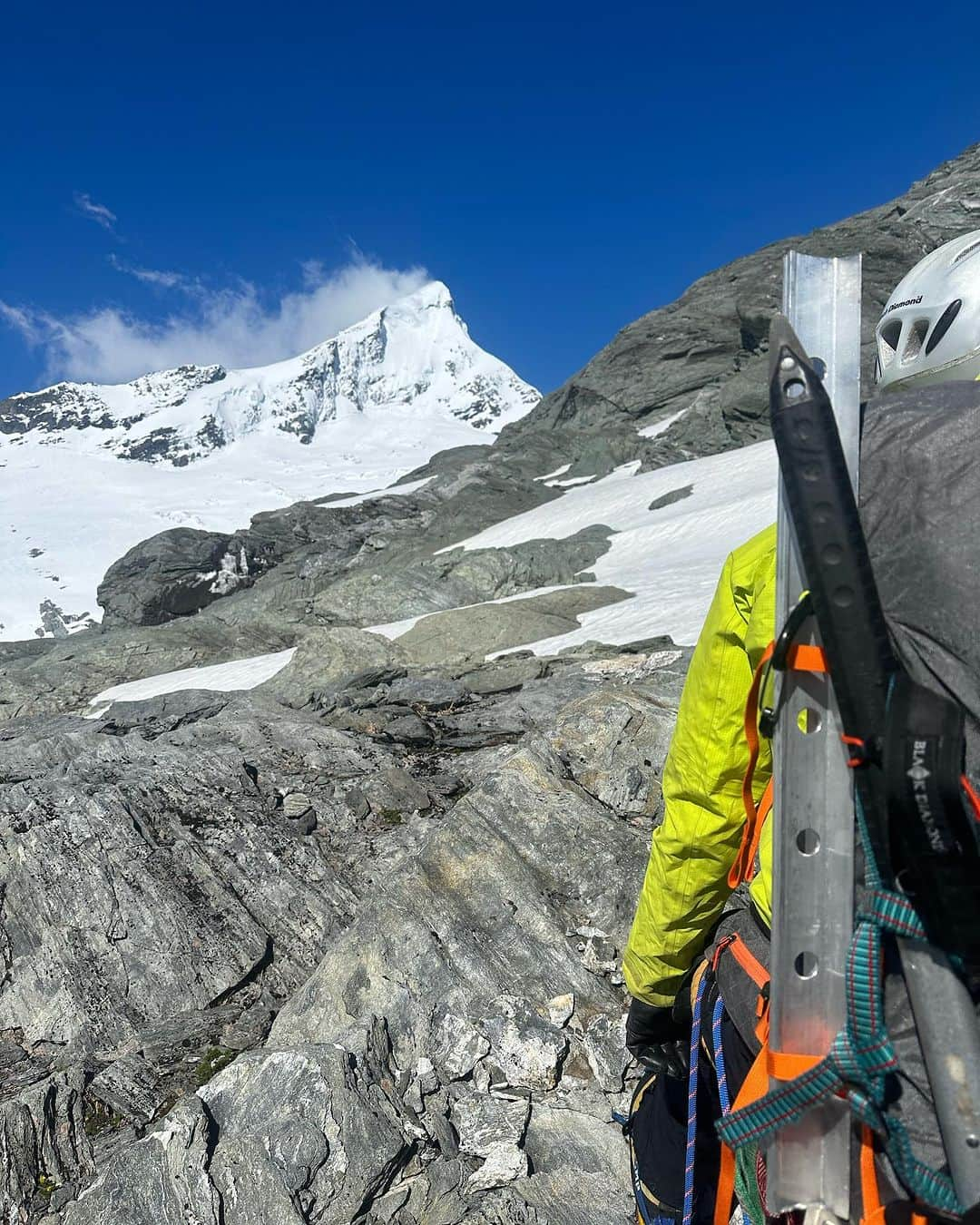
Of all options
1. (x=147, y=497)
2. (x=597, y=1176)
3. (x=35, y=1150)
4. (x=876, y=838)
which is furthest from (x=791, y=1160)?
(x=147, y=497)

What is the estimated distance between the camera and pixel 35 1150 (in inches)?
206

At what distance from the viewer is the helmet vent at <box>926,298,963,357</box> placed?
2617mm

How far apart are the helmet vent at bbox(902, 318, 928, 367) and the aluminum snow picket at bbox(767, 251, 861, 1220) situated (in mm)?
924

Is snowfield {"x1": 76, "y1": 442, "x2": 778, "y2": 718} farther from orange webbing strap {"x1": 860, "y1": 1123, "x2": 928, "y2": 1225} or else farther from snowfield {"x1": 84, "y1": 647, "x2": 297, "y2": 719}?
orange webbing strap {"x1": 860, "y1": 1123, "x2": 928, "y2": 1225}

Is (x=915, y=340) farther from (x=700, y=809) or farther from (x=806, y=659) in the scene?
(x=700, y=809)

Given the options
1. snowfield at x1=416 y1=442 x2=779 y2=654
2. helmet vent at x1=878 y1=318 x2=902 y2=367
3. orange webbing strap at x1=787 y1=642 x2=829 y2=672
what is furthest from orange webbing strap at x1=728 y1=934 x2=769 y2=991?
snowfield at x1=416 y1=442 x2=779 y2=654

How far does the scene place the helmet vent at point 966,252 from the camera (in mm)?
2654

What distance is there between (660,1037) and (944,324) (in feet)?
8.61

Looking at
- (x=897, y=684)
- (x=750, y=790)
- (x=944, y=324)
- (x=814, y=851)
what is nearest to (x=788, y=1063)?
(x=814, y=851)

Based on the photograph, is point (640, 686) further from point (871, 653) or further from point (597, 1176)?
point (871, 653)

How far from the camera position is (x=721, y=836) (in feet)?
8.95

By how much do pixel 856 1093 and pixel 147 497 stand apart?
15711 cm

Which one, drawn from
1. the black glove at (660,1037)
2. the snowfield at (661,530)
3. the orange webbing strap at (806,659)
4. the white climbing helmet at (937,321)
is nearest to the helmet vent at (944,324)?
the white climbing helmet at (937,321)

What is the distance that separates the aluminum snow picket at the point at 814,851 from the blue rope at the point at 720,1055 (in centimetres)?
55
